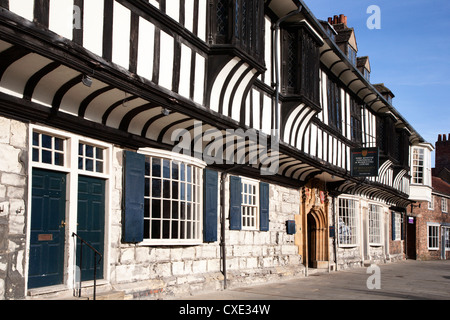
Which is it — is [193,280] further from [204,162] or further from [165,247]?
[204,162]

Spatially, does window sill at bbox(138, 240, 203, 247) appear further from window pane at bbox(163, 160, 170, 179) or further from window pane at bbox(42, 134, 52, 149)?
window pane at bbox(42, 134, 52, 149)

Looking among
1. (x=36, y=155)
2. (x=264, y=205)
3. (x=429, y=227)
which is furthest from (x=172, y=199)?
(x=429, y=227)

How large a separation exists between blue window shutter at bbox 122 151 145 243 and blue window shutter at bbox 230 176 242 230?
3.48 meters

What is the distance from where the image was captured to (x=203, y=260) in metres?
11.1

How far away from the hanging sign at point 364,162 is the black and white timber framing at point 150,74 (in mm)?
3471

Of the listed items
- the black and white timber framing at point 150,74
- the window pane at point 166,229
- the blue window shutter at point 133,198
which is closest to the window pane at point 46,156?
the black and white timber framing at point 150,74

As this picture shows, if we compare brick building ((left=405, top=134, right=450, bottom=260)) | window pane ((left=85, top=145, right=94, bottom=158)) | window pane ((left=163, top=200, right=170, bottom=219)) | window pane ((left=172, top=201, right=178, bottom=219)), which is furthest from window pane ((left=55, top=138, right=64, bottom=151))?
brick building ((left=405, top=134, right=450, bottom=260))

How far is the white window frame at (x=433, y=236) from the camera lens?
33.1 m

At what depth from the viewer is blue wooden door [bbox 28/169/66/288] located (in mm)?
7266

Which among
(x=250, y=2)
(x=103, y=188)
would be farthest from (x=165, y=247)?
(x=250, y=2)

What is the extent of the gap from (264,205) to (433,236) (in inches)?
921

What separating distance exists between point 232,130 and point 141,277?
3.41 meters

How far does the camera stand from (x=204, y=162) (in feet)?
37.0

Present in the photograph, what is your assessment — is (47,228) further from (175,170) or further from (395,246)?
(395,246)
